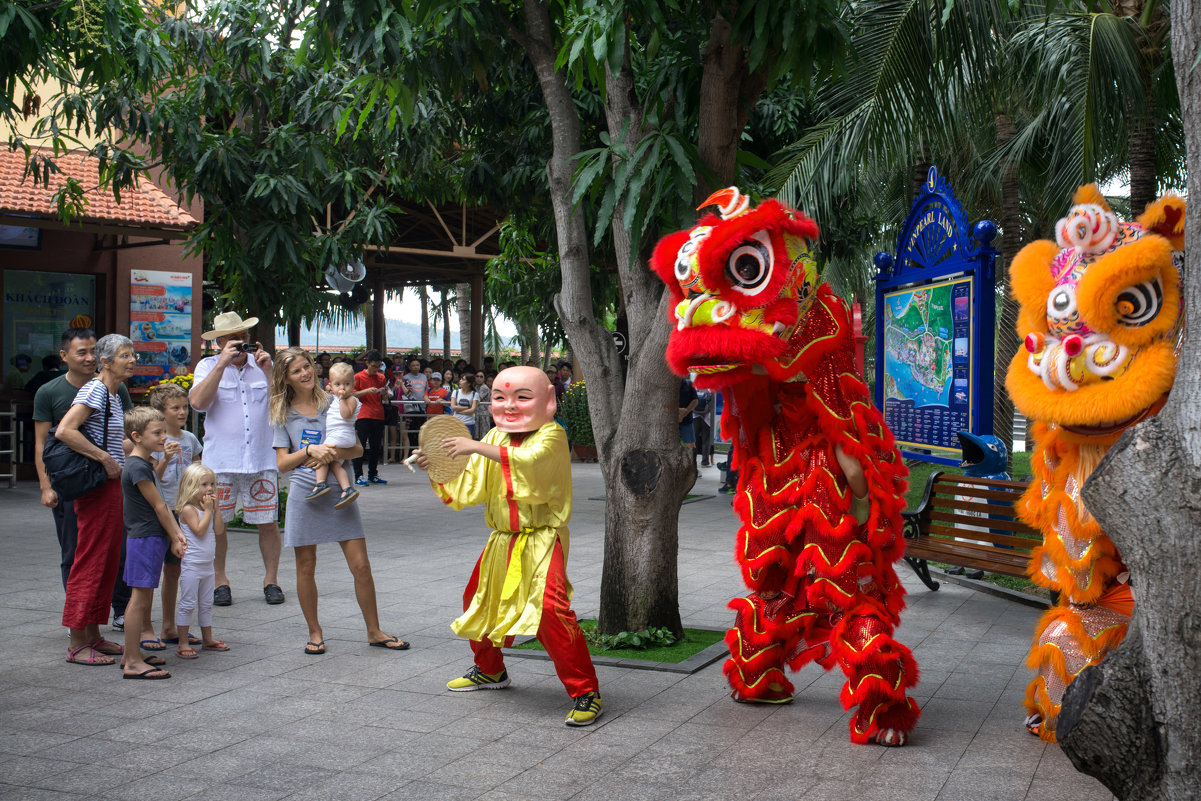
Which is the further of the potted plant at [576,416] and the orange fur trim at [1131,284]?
the potted plant at [576,416]

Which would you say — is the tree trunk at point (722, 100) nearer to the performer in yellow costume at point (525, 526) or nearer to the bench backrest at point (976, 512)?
the performer in yellow costume at point (525, 526)

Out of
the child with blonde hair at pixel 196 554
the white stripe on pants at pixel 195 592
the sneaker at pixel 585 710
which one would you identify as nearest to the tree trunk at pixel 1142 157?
the sneaker at pixel 585 710

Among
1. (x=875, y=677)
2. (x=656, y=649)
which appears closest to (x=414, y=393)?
(x=656, y=649)

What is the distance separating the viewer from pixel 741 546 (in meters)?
4.73

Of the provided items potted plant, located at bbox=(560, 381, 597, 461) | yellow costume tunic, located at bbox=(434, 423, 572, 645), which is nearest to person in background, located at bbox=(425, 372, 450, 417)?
potted plant, located at bbox=(560, 381, 597, 461)

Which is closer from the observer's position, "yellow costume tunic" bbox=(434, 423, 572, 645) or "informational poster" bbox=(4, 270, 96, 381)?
"yellow costume tunic" bbox=(434, 423, 572, 645)

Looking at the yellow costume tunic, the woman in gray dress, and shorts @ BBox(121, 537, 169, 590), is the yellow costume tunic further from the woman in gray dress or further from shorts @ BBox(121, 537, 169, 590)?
shorts @ BBox(121, 537, 169, 590)

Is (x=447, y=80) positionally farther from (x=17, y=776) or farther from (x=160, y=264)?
(x=160, y=264)

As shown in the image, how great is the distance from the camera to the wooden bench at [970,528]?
6598 millimetres

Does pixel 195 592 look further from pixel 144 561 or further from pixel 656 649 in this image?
pixel 656 649

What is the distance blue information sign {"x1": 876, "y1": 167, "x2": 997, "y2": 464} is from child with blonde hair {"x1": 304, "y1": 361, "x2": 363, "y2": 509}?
4.20 m

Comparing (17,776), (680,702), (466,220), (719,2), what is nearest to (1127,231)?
(719,2)

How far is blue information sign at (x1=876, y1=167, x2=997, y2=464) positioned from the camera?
7426mm

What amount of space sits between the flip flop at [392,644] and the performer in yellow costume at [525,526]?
1050mm
